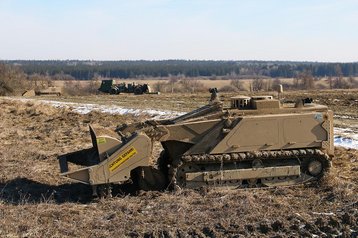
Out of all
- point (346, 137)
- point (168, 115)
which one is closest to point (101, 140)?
point (346, 137)

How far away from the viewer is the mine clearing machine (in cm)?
1059

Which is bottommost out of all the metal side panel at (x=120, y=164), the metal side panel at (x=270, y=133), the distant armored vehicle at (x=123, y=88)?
the distant armored vehicle at (x=123, y=88)

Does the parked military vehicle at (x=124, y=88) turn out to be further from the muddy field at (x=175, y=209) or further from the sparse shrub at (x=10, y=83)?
the muddy field at (x=175, y=209)

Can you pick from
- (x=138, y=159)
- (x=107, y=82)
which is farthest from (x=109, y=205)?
(x=107, y=82)

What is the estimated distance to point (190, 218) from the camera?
28.6ft

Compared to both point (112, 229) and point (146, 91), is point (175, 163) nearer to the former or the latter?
point (112, 229)

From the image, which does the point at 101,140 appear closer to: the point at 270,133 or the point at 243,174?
the point at 243,174

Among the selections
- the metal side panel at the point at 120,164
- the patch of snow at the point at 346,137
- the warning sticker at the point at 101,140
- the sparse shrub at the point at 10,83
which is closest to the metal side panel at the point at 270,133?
the metal side panel at the point at 120,164

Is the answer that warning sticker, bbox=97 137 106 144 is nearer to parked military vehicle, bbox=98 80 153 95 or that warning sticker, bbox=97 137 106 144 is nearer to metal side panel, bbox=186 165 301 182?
metal side panel, bbox=186 165 301 182

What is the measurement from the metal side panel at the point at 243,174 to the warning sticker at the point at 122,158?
116cm

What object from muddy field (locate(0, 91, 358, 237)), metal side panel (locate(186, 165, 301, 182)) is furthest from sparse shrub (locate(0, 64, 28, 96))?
metal side panel (locate(186, 165, 301, 182))

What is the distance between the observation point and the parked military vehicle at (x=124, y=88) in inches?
2067

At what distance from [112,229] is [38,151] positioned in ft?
27.8

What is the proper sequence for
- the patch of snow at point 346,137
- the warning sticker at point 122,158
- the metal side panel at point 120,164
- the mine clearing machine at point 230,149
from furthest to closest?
the patch of snow at point 346,137 → the mine clearing machine at point 230,149 → the warning sticker at point 122,158 → the metal side panel at point 120,164
